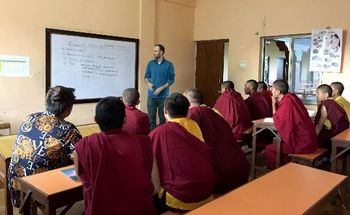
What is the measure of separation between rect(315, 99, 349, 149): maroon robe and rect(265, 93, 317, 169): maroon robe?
375mm

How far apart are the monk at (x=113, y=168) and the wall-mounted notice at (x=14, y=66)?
348cm

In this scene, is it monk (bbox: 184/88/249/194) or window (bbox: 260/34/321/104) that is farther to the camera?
window (bbox: 260/34/321/104)

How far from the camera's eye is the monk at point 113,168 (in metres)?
1.56

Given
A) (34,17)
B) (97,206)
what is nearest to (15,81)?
(34,17)

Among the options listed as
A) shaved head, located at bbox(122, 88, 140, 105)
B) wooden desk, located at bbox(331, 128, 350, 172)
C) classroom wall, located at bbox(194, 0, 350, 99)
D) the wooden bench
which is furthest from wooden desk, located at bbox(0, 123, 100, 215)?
classroom wall, located at bbox(194, 0, 350, 99)

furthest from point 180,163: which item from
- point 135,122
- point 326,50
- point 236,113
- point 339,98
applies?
point 326,50

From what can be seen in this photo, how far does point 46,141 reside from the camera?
83.0 inches

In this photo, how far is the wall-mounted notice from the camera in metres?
4.51

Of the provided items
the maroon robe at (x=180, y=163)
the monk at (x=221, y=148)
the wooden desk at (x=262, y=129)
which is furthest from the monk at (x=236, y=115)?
the maroon robe at (x=180, y=163)

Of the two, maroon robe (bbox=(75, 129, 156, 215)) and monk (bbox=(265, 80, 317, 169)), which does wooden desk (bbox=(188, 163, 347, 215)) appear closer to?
maroon robe (bbox=(75, 129, 156, 215))

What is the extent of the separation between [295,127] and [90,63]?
348 centimetres

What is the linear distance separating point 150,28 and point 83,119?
85.8 inches

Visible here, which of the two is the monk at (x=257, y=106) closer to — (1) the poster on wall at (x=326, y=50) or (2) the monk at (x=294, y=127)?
(2) the monk at (x=294, y=127)

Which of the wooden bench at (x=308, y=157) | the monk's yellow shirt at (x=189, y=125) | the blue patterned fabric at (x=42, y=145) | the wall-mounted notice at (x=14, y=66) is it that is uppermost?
the wall-mounted notice at (x=14, y=66)
